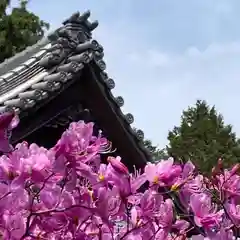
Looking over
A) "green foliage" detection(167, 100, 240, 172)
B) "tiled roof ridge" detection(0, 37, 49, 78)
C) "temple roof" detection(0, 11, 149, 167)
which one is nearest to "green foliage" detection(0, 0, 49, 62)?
"green foliage" detection(167, 100, 240, 172)

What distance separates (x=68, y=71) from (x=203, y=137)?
24.2 meters

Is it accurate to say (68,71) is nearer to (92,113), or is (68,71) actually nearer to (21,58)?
(92,113)

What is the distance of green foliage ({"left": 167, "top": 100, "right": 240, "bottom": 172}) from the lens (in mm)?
26281

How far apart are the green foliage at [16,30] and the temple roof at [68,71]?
14.3 meters

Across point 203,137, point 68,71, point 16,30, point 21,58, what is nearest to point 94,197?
point 68,71

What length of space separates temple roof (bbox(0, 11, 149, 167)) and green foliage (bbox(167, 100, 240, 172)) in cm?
2073

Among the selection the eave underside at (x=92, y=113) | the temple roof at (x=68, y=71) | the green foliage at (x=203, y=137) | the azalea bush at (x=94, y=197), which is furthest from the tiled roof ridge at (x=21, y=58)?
the green foliage at (x=203, y=137)

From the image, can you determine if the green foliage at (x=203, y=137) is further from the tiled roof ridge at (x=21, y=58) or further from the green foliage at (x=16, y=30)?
the tiled roof ridge at (x=21, y=58)

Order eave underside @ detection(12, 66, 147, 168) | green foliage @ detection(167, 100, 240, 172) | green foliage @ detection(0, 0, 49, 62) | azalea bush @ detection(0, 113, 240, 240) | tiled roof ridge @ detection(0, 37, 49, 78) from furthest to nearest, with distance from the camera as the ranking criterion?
green foliage @ detection(167, 100, 240, 172) → green foliage @ detection(0, 0, 49, 62) → tiled roof ridge @ detection(0, 37, 49, 78) → eave underside @ detection(12, 66, 147, 168) → azalea bush @ detection(0, 113, 240, 240)

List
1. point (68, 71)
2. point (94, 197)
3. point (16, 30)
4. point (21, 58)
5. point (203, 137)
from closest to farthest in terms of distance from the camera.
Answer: point (94, 197) → point (68, 71) → point (21, 58) → point (16, 30) → point (203, 137)

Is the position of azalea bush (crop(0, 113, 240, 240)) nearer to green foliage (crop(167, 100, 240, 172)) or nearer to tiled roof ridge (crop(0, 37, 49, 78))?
tiled roof ridge (crop(0, 37, 49, 78))

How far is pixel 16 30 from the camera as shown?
63.6 feet

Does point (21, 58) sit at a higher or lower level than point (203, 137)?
lower

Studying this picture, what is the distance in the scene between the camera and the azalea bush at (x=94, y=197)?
167cm
